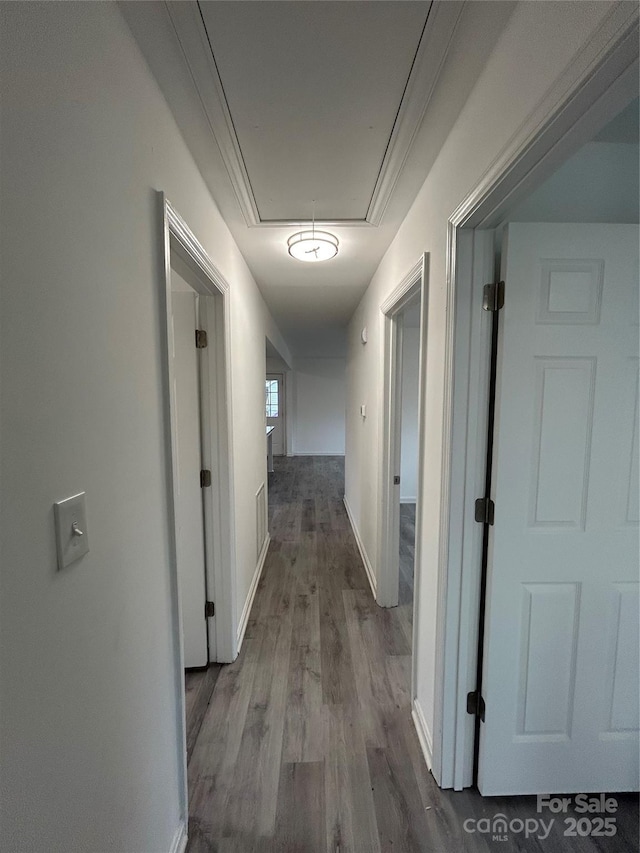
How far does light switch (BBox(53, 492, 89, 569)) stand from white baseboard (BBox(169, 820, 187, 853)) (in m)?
1.16

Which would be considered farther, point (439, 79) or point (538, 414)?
point (538, 414)

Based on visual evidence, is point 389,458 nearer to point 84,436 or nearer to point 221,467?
point 221,467

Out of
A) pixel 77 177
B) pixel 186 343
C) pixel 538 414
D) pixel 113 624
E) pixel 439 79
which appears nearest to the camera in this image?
pixel 77 177

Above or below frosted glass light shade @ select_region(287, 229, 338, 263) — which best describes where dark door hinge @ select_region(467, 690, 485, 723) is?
below

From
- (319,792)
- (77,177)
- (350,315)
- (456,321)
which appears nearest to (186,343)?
(77,177)

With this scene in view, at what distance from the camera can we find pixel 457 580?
1332 millimetres

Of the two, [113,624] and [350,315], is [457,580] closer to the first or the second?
[113,624]

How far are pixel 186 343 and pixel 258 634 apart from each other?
1.83m

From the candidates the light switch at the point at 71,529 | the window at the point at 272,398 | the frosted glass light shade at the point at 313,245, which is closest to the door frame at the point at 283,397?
the window at the point at 272,398

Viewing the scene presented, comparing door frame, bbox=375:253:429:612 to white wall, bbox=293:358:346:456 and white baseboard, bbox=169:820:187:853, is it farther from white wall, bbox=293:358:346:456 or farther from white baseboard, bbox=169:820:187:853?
white wall, bbox=293:358:346:456

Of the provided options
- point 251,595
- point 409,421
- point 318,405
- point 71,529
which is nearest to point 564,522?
point 71,529

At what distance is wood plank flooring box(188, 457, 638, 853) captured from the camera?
1.26m

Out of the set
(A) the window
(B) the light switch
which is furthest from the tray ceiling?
(A) the window

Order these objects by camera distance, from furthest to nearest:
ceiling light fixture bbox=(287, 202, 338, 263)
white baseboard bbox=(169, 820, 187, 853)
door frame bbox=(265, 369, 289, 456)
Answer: door frame bbox=(265, 369, 289, 456) → ceiling light fixture bbox=(287, 202, 338, 263) → white baseboard bbox=(169, 820, 187, 853)
